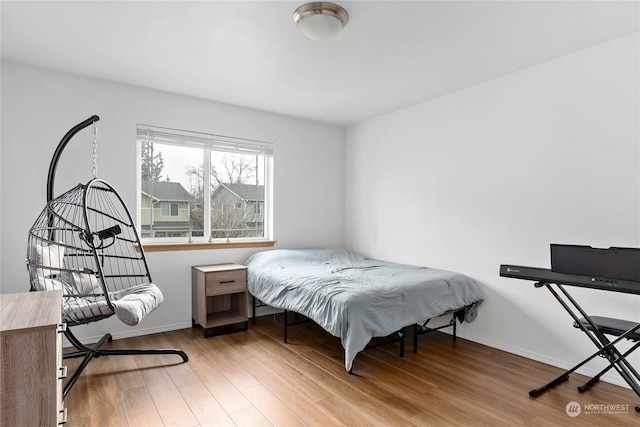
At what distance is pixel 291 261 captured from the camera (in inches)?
151

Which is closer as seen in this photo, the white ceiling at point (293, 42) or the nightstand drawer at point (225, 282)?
the white ceiling at point (293, 42)

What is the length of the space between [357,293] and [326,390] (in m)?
0.67

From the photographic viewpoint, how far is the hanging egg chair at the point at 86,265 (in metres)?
2.30

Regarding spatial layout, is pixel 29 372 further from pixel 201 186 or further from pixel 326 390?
pixel 201 186

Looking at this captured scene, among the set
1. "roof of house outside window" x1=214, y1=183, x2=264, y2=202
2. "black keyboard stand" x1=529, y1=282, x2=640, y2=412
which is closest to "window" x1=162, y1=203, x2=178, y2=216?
"roof of house outside window" x1=214, y1=183, x2=264, y2=202

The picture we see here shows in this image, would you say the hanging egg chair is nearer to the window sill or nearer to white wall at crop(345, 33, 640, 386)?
the window sill

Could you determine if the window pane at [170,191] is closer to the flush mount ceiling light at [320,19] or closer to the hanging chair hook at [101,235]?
the hanging chair hook at [101,235]

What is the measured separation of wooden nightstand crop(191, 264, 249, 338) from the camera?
342cm

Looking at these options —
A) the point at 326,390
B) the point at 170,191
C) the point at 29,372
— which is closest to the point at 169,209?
the point at 170,191

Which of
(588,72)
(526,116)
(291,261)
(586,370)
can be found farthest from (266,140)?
(586,370)

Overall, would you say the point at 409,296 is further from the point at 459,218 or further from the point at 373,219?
the point at 373,219

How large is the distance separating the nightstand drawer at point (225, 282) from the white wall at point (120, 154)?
40 centimetres

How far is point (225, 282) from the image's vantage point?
11.6 ft

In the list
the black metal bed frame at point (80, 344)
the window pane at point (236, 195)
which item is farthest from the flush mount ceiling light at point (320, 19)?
the window pane at point (236, 195)
